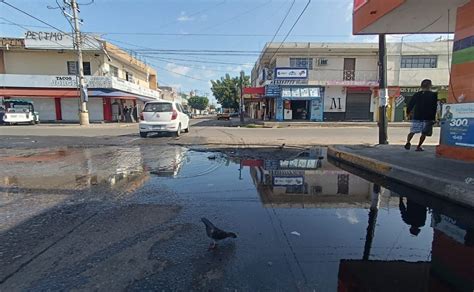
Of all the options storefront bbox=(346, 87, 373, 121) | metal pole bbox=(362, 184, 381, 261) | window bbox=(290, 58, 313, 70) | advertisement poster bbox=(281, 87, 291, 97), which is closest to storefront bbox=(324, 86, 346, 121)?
storefront bbox=(346, 87, 373, 121)

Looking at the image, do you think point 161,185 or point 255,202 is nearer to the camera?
point 255,202

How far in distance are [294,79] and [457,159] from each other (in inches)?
897

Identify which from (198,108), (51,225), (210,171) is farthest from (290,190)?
(198,108)

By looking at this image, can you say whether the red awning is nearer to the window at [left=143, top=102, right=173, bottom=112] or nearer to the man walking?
Result: the window at [left=143, top=102, right=173, bottom=112]

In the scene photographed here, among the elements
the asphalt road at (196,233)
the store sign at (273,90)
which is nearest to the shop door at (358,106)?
the store sign at (273,90)

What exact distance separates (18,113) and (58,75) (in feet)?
19.3

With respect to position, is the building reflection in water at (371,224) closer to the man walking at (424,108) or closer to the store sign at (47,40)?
the man walking at (424,108)

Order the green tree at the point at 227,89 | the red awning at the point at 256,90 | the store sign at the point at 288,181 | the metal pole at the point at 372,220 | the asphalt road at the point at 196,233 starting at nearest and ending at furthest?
the asphalt road at the point at 196,233 < the metal pole at the point at 372,220 < the store sign at the point at 288,181 < the red awning at the point at 256,90 < the green tree at the point at 227,89

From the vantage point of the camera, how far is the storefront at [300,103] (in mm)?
29531

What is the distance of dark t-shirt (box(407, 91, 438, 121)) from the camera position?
315 inches

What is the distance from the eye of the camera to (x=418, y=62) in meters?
29.6

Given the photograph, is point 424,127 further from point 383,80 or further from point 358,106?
point 358,106

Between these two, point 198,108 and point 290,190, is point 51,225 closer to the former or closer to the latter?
point 290,190

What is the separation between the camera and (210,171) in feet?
23.5
